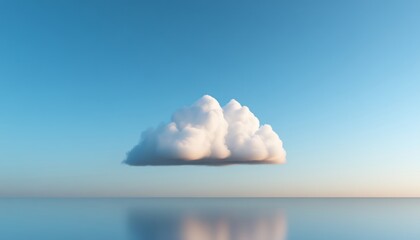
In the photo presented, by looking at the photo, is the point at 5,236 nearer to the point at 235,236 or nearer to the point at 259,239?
the point at 235,236

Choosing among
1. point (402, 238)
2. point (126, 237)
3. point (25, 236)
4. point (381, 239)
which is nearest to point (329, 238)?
point (381, 239)

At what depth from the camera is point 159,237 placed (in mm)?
103188

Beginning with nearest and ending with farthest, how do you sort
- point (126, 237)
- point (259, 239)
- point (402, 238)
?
1. point (259, 239)
2. point (126, 237)
3. point (402, 238)

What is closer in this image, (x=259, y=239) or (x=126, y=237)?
(x=259, y=239)

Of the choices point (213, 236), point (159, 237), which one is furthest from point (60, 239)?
point (213, 236)

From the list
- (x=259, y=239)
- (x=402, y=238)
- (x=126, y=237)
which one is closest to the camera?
(x=259, y=239)

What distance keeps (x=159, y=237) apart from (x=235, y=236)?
76.6 ft

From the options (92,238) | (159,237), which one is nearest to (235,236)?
(159,237)

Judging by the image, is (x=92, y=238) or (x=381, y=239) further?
(x=381, y=239)

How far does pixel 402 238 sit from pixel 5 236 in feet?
427

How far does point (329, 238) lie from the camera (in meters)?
105

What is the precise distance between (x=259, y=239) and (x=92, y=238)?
162 ft

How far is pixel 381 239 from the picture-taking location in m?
108

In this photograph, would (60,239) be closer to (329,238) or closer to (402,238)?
(329,238)
